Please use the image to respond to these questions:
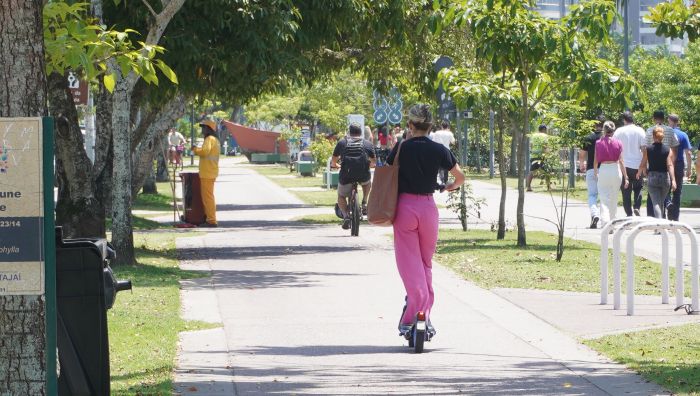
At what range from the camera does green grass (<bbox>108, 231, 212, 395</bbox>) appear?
9.01 meters

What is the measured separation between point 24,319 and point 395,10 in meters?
14.9

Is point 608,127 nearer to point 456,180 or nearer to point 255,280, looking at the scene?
point 255,280

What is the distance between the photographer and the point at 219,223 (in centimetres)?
2761

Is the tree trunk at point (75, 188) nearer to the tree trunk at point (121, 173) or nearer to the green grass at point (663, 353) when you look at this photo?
the tree trunk at point (121, 173)

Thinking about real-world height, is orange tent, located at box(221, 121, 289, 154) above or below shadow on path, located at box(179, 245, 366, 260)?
above

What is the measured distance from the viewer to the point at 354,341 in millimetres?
11039

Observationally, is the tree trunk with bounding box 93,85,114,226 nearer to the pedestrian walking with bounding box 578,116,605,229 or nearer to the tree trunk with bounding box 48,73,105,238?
the tree trunk with bounding box 48,73,105,238

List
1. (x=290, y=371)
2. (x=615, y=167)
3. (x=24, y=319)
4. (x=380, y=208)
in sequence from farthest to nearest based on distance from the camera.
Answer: (x=615, y=167) < (x=380, y=208) < (x=290, y=371) < (x=24, y=319)

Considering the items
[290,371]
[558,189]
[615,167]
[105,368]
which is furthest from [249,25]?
[558,189]

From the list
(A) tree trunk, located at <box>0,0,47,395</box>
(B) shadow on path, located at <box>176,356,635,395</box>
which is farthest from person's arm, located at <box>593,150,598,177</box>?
(A) tree trunk, located at <box>0,0,47,395</box>

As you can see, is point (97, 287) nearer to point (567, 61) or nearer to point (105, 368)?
point (105, 368)

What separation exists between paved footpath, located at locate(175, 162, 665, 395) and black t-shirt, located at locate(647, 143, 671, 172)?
18.0 ft

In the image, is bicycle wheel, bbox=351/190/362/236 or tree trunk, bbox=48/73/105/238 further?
bicycle wheel, bbox=351/190/362/236

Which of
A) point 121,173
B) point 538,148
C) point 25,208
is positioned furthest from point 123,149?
point 538,148
